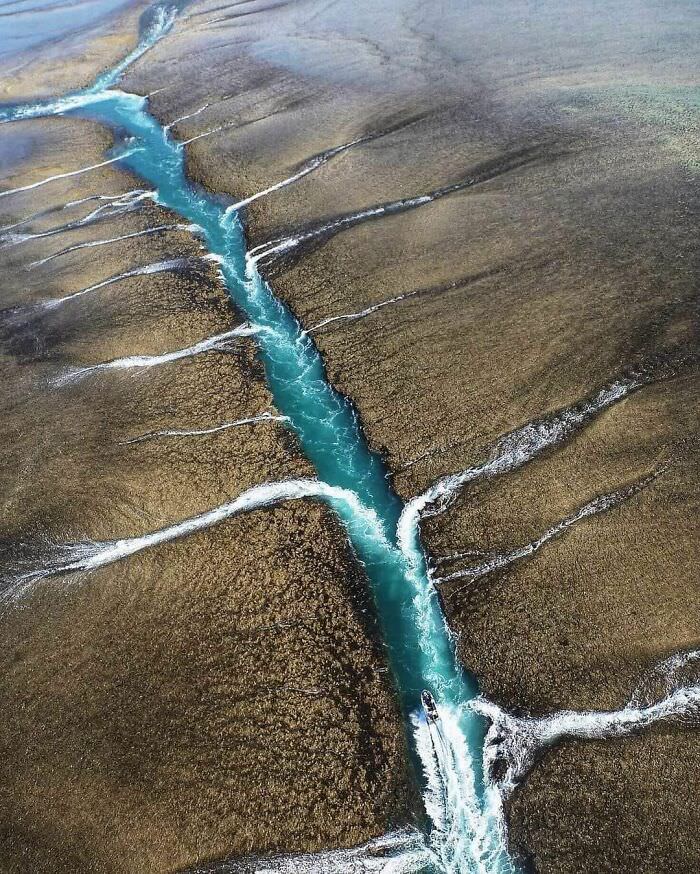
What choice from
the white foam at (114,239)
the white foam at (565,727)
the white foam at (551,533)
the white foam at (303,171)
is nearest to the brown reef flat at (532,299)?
the white foam at (551,533)

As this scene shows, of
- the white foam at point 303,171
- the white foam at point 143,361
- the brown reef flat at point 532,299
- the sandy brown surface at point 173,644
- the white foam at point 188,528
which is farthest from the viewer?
the white foam at point 303,171

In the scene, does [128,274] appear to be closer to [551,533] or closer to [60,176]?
[60,176]

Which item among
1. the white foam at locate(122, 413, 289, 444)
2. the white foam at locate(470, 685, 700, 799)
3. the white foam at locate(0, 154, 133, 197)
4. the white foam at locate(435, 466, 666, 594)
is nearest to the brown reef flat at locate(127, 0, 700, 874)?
the white foam at locate(435, 466, 666, 594)

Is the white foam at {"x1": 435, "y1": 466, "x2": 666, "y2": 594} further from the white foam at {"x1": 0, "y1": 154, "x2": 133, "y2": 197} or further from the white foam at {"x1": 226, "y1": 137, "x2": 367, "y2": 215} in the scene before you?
the white foam at {"x1": 0, "y1": 154, "x2": 133, "y2": 197}

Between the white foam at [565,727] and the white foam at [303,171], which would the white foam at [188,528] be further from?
the white foam at [303,171]

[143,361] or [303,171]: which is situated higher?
[303,171]

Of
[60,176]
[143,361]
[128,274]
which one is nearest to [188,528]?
[143,361]

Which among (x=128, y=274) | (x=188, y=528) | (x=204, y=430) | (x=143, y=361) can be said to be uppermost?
(x=128, y=274)
